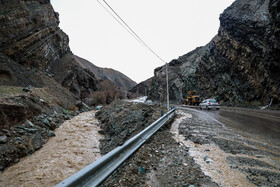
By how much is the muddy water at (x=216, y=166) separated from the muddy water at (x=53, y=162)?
4763 millimetres

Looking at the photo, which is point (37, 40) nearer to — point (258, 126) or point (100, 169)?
point (100, 169)

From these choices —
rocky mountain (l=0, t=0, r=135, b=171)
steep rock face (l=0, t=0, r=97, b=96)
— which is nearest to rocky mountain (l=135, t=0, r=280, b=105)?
rocky mountain (l=0, t=0, r=135, b=171)

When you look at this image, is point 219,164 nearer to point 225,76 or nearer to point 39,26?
point 225,76

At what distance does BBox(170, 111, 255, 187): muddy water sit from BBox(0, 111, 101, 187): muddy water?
188 inches

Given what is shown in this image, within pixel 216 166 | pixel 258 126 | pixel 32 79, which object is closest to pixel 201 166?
pixel 216 166

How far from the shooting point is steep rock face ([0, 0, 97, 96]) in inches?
915

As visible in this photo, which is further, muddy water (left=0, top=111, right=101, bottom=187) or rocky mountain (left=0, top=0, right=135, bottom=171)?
rocky mountain (left=0, top=0, right=135, bottom=171)

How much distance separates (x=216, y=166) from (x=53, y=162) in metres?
6.50

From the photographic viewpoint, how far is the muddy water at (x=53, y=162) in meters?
5.25

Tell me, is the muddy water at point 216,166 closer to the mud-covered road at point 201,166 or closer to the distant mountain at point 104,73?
the mud-covered road at point 201,166

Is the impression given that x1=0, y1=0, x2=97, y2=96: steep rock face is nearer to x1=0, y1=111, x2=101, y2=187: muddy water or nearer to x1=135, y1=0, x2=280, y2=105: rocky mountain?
x1=0, y1=111, x2=101, y2=187: muddy water

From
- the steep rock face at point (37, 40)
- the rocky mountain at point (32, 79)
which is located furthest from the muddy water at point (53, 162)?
the steep rock face at point (37, 40)

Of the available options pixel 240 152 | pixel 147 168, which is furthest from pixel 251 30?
pixel 147 168

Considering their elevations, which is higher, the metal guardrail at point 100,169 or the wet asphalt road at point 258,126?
the metal guardrail at point 100,169
